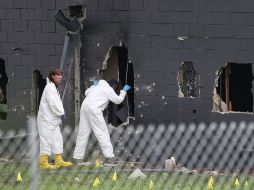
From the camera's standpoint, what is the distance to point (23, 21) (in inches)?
618

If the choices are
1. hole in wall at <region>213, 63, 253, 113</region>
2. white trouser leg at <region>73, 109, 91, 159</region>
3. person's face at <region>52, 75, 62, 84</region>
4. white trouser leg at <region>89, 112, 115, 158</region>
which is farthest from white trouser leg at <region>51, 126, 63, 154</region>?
hole in wall at <region>213, 63, 253, 113</region>

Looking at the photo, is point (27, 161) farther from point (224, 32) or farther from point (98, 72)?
point (224, 32)

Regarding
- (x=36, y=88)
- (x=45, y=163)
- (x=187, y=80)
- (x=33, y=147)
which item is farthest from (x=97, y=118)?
(x=33, y=147)

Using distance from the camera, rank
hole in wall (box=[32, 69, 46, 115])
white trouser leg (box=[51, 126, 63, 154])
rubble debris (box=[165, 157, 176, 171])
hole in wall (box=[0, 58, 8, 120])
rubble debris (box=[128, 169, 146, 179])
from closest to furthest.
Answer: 1. rubble debris (box=[128, 169, 146, 179])
2. white trouser leg (box=[51, 126, 63, 154])
3. rubble debris (box=[165, 157, 176, 171])
4. hole in wall (box=[32, 69, 46, 115])
5. hole in wall (box=[0, 58, 8, 120])

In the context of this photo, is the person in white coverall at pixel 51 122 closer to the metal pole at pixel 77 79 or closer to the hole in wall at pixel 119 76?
the metal pole at pixel 77 79

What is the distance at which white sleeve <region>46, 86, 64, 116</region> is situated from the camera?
14320 mm

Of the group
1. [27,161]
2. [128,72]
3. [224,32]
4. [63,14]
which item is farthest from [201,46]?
[27,161]

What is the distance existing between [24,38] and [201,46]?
334 centimetres

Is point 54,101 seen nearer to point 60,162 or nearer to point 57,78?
point 57,78

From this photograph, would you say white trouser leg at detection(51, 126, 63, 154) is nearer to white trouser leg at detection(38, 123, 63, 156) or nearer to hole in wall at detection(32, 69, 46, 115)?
white trouser leg at detection(38, 123, 63, 156)

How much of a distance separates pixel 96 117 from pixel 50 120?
2.55 ft

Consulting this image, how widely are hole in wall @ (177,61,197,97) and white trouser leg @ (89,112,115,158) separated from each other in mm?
1437

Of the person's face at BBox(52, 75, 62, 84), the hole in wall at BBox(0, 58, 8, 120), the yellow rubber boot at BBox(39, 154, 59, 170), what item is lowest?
the yellow rubber boot at BBox(39, 154, 59, 170)

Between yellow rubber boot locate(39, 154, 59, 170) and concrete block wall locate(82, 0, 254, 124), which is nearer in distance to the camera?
yellow rubber boot locate(39, 154, 59, 170)
